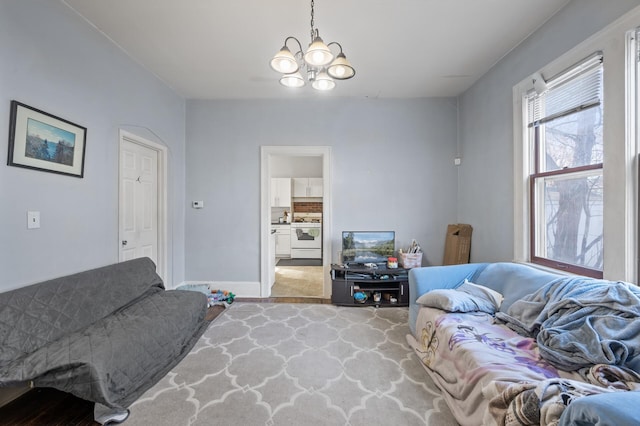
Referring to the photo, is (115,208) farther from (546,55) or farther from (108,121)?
(546,55)

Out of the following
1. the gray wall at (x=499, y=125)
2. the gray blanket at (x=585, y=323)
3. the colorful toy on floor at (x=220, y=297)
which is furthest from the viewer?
the colorful toy on floor at (x=220, y=297)

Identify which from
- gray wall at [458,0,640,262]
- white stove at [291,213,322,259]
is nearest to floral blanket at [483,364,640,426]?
gray wall at [458,0,640,262]

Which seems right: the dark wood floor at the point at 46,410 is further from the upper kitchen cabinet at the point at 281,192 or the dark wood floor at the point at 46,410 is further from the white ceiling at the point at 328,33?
the upper kitchen cabinet at the point at 281,192

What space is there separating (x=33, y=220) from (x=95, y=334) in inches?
37.0

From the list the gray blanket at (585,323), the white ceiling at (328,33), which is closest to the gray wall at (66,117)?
the white ceiling at (328,33)

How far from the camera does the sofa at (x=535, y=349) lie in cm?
106

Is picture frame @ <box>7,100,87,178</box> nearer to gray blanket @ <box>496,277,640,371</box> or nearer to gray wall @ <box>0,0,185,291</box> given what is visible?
gray wall @ <box>0,0,185,291</box>

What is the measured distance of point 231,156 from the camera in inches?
154

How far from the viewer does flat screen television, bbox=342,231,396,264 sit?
146 inches

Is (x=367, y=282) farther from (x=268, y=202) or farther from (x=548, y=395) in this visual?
(x=548, y=395)

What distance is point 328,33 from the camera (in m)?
2.42

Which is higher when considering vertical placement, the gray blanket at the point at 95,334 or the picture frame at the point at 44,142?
the picture frame at the point at 44,142

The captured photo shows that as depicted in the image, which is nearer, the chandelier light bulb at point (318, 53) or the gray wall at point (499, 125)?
the chandelier light bulb at point (318, 53)

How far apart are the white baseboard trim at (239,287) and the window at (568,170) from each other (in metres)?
3.33
